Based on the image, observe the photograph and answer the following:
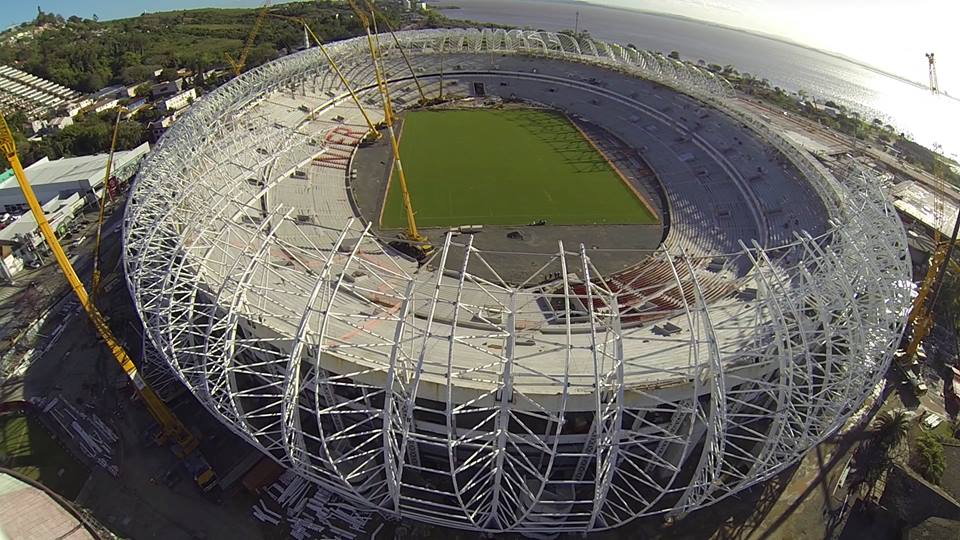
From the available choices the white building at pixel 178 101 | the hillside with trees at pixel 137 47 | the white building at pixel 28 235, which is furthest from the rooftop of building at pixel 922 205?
the white building at pixel 178 101

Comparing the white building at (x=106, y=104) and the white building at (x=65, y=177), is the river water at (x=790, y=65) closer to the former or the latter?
the white building at (x=65, y=177)

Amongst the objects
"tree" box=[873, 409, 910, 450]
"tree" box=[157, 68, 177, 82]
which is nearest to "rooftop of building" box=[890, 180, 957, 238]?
"tree" box=[873, 409, 910, 450]

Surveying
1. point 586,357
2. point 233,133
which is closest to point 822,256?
point 586,357

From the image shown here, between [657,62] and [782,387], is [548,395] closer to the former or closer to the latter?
[782,387]

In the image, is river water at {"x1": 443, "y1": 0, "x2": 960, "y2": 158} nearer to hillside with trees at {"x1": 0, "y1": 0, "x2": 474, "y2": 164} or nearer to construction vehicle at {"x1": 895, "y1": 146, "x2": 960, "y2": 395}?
hillside with trees at {"x1": 0, "y1": 0, "x2": 474, "y2": 164}

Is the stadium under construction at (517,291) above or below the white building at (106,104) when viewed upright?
below

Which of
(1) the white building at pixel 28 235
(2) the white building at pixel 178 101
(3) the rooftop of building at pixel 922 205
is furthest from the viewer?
(2) the white building at pixel 178 101
